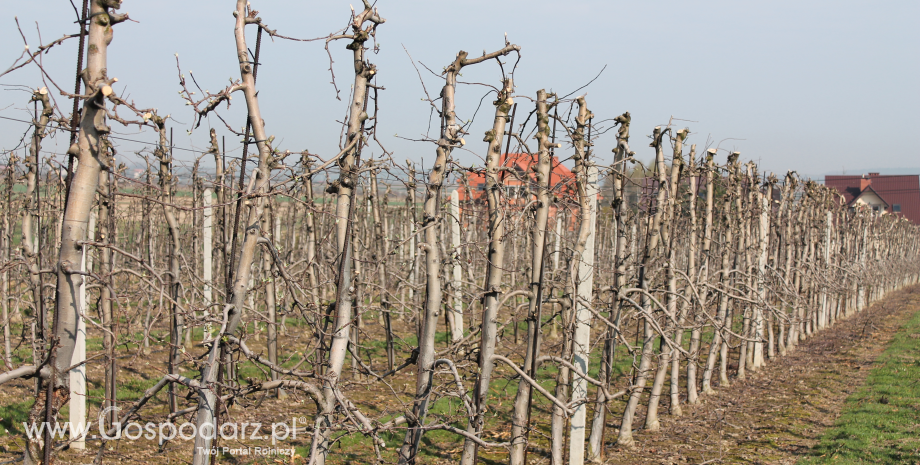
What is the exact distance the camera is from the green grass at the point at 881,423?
771 cm

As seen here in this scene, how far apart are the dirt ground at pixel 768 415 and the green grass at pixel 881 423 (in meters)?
0.23

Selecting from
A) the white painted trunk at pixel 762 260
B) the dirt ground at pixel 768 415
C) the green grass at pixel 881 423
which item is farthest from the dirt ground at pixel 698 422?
the white painted trunk at pixel 762 260

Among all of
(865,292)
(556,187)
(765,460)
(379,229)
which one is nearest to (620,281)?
(556,187)

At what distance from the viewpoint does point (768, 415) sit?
31.8ft

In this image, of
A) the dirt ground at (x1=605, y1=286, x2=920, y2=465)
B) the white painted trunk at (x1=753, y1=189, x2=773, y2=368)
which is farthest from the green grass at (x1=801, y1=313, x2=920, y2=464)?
the white painted trunk at (x1=753, y1=189, x2=773, y2=368)

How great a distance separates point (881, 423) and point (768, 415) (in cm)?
150

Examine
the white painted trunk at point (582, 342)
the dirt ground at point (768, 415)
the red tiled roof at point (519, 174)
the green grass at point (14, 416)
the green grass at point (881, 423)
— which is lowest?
the dirt ground at point (768, 415)

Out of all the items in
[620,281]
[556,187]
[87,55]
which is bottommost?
[620,281]

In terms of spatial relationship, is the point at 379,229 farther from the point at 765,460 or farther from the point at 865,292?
the point at 865,292

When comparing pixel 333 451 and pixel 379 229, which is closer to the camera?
pixel 333 451

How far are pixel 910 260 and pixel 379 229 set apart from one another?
139 feet

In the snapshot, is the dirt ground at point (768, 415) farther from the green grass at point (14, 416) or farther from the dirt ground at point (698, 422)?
the green grass at point (14, 416)

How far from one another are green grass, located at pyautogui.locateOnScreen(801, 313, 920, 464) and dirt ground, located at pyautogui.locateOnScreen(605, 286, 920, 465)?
229 millimetres

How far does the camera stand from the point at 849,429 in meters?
8.78
